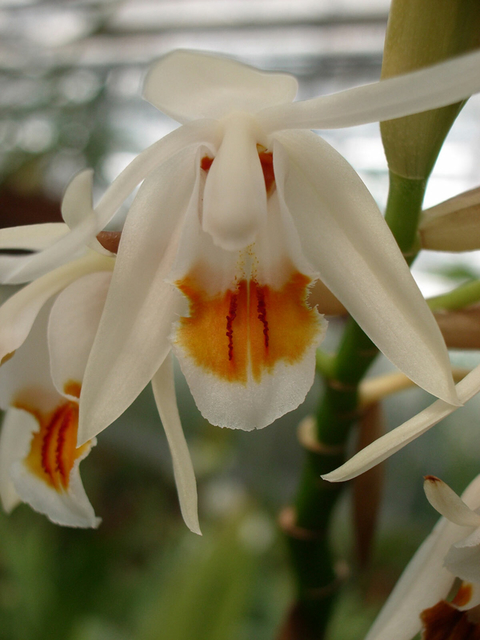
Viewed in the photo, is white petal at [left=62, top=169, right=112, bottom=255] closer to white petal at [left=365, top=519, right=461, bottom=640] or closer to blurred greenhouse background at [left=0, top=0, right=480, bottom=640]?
white petal at [left=365, top=519, right=461, bottom=640]

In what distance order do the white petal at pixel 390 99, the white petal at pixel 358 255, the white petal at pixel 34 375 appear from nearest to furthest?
the white petal at pixel 390 99
the white petal at pixel 358 255
the white petal at pixel 34 375

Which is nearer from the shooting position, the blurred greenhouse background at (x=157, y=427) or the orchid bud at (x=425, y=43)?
the orchid bud at (x=425, y=43)

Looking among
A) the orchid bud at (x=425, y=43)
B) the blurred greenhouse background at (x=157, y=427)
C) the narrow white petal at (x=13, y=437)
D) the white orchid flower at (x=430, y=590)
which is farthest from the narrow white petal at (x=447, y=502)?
the blurred greenhouse background at (x=157, y=427)

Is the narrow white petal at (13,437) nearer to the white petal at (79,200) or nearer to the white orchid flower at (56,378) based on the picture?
the white orchid flower at (56,378)

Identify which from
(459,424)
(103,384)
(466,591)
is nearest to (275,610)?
(459,424)

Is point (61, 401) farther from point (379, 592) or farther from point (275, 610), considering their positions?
point (379, 592)

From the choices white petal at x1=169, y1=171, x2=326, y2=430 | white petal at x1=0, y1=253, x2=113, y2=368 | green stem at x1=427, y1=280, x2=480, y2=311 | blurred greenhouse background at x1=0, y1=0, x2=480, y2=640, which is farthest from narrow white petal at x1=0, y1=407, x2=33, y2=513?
blurred greenhouse background at x1=0, y1=0, x2=480, y2=640

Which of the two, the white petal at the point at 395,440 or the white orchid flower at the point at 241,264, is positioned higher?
the white orchid flower at the point at 241,264
